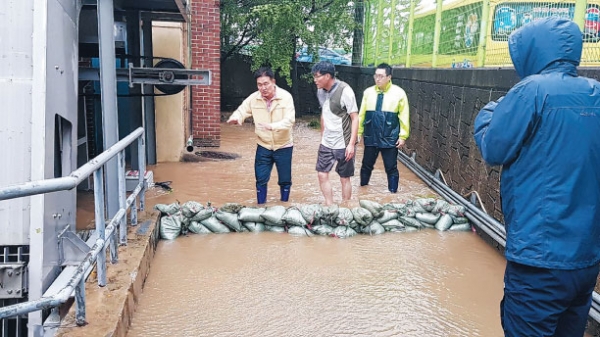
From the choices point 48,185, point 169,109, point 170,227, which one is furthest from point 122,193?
point 169,109

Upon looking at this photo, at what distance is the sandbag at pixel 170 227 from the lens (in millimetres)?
5070

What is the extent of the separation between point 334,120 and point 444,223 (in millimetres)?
1626

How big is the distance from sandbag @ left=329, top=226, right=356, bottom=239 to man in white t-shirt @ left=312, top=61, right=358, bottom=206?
0.71 m

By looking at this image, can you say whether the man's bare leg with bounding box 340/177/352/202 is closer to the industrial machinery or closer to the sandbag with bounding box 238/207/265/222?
the sandbag with bounding box 238/207/265/222

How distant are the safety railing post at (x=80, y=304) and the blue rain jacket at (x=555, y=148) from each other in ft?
7.21

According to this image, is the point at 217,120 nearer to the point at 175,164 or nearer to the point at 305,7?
the point at 175,164

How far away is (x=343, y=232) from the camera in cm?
527

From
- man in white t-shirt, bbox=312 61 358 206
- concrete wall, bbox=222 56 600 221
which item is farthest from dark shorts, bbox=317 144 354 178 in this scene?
concrete wall, bbox=222 56 600 221

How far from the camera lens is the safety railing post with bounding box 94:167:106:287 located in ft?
10.00

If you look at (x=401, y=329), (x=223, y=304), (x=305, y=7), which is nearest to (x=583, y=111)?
(x=401, y=329)

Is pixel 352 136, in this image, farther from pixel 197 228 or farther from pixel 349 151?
pixel 197 228

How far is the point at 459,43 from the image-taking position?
699cm

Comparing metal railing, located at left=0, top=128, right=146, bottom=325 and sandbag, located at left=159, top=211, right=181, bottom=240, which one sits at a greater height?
metal railing, located at left=0, top=128, right=146, bottom=325

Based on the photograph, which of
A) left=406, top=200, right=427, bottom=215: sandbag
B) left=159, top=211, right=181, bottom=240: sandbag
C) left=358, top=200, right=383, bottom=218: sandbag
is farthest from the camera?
left=406, top=200, right=427, bottom=215: sandbag
